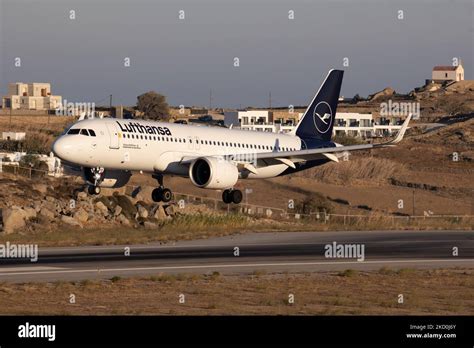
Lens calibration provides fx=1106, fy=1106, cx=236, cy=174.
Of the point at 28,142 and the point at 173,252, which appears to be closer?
the point at 173,252

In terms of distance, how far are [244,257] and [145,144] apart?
8.54 m

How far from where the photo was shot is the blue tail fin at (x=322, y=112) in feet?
238

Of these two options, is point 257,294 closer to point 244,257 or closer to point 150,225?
point 244,257

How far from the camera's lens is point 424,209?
97.7 meters

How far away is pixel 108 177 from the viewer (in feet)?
197

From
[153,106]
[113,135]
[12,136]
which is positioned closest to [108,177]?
[113,135]

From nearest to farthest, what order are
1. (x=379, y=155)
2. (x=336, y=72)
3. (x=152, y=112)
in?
(x=336, y=72), (x=379, y=155), (x=152, y=112)

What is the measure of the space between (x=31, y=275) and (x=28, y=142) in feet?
245

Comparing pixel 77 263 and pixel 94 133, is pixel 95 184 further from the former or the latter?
pixel 77 263

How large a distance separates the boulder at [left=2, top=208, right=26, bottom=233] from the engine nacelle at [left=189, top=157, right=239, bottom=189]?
12817 millimetres

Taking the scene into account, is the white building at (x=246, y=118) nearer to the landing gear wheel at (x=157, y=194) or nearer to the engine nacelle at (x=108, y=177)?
the landing gear wheel at (x=157, y=194)

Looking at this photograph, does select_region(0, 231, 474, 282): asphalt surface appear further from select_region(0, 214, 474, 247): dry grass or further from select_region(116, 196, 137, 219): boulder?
select_region(116, 196, 137, 219): boulder

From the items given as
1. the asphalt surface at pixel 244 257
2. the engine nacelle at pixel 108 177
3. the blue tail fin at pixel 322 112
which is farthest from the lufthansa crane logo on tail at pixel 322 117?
the engine nacelle at pixel 108 177
